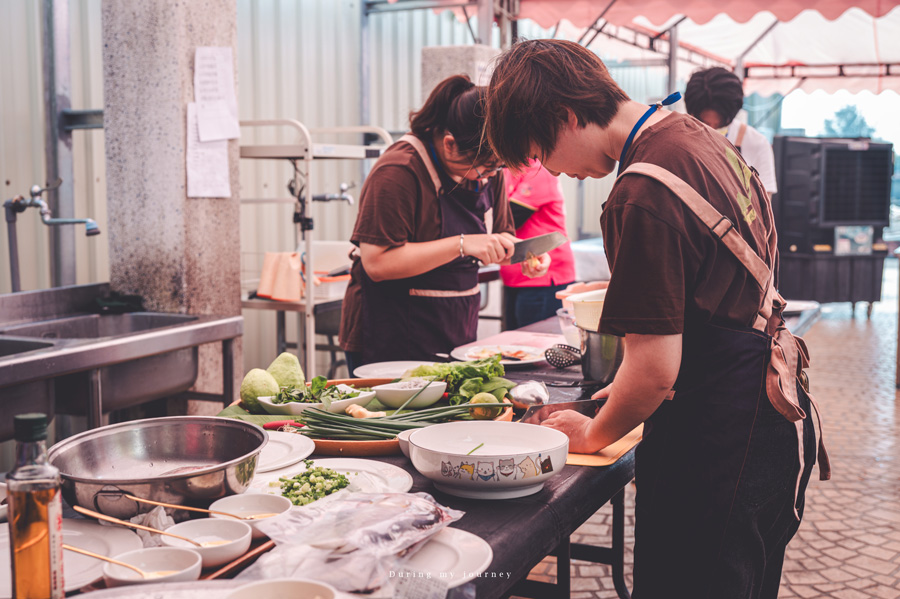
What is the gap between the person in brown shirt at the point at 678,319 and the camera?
1.33 m

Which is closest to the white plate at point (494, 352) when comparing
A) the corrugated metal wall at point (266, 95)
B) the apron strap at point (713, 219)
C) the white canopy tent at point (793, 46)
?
the apron strap at point (713, 219)

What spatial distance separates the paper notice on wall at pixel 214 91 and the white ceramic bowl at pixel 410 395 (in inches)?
85.9

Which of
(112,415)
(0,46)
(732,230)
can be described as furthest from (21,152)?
(732,230)

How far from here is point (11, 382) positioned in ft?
7.34

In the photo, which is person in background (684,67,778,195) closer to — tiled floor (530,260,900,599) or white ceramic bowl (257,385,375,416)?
tiled floor (530,260,900,599)

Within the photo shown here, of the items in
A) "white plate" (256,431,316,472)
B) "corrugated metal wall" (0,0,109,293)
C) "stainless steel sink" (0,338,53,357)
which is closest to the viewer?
"white plate" (256,431,316,472)

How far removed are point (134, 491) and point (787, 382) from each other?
1084 millimetres

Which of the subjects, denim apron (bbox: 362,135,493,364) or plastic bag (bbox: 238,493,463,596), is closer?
plastic bag (bbox: 238,493,463,596)

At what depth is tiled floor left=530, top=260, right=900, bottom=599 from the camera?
308cm

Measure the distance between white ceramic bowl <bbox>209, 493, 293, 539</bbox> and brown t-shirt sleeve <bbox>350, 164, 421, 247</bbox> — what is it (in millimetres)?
1390

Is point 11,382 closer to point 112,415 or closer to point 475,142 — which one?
point 112,415

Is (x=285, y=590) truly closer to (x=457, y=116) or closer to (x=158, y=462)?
(x=158, y=462)

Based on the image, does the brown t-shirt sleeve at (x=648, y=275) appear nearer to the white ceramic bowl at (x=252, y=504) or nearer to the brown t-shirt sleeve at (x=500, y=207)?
the white ceramic bowl at (x=252, y=504)

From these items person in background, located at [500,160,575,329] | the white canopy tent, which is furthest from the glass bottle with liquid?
the white canopy tent
